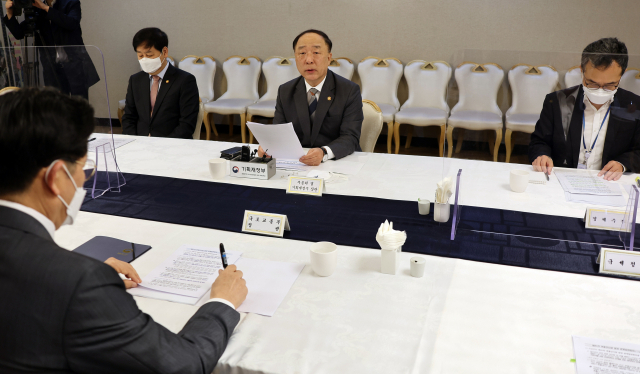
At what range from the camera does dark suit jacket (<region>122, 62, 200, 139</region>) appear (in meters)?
3.25

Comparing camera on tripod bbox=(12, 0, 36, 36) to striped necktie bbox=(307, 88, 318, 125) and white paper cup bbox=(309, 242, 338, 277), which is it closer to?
striped necktie bbox=(307, 88, 318, 125)

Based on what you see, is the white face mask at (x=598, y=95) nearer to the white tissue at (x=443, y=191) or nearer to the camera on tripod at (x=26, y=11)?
the white tissue at (x=443, y=191)

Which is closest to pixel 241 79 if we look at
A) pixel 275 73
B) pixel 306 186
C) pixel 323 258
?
pixel 275 73

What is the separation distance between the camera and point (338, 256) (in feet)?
4.81

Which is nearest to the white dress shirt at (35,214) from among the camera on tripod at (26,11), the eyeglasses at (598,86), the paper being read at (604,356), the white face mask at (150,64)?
the paper being read at (604,356)

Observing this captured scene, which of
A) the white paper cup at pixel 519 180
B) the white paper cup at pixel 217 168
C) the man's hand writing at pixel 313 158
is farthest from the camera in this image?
the man's hand writing at pixel 313 158

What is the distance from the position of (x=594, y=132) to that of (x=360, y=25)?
3.89 m

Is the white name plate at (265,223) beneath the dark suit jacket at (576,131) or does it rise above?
beneath

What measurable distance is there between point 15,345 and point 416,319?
0.82 m

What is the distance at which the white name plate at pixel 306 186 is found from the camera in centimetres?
198

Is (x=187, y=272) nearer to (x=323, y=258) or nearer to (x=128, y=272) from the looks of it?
(x=128, y=272)

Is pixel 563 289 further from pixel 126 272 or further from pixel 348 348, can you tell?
pixel 126 272

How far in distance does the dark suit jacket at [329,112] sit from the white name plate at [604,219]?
1.30 metres

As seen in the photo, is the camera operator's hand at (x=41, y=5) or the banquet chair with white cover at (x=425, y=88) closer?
the camera operator's hand at (x=41, y=5)
